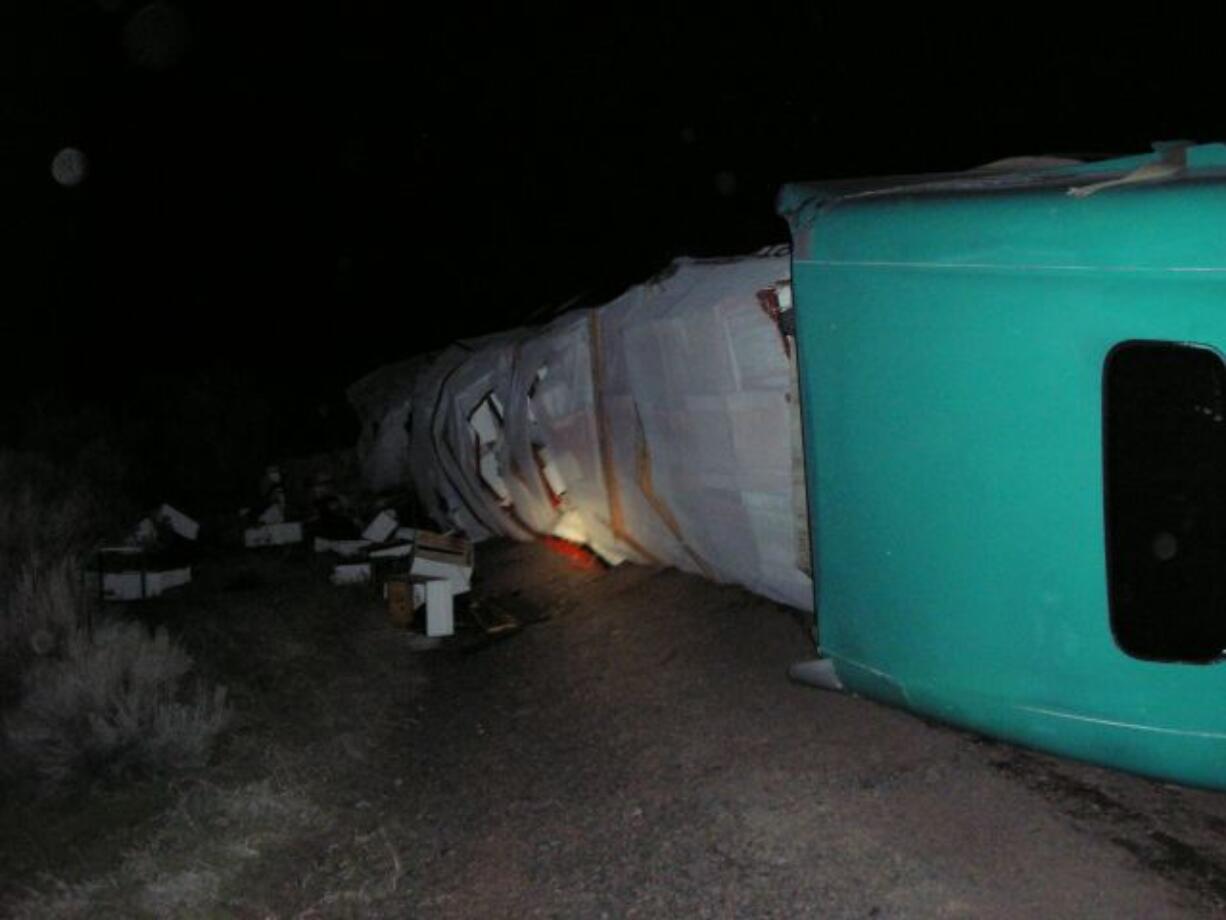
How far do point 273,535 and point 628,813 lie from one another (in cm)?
604

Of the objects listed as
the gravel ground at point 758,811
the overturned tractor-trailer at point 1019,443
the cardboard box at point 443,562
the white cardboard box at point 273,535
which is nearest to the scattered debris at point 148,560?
the white cardboard box at point 273,535

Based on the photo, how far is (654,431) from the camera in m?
5.98

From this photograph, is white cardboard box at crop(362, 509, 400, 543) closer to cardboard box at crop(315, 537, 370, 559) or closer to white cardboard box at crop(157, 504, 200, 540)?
cardboard box at crop(315, 537, 370, 559)

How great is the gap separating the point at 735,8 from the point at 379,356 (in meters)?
17.2

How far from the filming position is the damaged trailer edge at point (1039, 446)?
3.28m

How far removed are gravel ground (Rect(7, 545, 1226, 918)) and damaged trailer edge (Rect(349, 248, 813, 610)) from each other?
456 millimetres

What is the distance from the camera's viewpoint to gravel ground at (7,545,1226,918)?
3398mm

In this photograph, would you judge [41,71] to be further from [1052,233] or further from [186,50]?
[1052,233]

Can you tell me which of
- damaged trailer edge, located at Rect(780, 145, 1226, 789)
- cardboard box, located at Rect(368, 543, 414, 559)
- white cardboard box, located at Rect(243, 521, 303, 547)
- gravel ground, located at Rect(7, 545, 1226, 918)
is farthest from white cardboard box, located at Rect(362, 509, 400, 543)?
damaged trailer edge, located at Rect(780, 145, 1226, 789)

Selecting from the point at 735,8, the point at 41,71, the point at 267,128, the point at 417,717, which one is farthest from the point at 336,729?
the point at 41,71

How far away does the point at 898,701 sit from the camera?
13.7 ft

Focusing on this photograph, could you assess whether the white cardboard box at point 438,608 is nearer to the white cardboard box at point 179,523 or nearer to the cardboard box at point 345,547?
the cardboard box at point 345,547

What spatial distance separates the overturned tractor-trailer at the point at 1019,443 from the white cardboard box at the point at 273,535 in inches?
209

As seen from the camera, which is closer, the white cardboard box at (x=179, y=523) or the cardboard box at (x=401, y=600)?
the cardboard box at (x=401, y=600)
